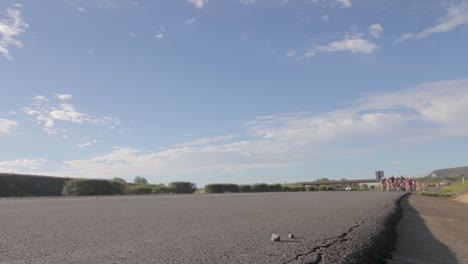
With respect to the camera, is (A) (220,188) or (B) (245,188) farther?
(B) (245,188)

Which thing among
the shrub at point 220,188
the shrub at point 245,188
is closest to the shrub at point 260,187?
the shrub at point 245,188

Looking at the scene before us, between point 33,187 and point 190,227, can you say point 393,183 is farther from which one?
point 190,227

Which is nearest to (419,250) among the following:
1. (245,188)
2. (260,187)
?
(245,188)

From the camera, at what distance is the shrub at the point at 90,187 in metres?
46.7

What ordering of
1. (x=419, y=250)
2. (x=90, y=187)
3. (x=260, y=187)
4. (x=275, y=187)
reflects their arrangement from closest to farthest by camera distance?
1. (x=419, y=250)
2. (x=90, y=187)
3. (x=260, y=187)
4. (x=275, y=187)

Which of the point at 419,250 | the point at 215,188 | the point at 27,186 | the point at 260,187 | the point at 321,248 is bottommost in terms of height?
the point at 419,250

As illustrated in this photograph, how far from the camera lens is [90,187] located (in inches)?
1895

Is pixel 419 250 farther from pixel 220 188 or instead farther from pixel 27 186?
pixel 220 188

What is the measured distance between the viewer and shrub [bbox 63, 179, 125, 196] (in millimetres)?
46719

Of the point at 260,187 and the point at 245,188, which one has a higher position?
the point at 260,187

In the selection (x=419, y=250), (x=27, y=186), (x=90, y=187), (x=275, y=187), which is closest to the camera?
(x=419, y=250)

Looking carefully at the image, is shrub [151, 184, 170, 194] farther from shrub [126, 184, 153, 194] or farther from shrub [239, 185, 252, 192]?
shrub [239, 185, 252, 192]

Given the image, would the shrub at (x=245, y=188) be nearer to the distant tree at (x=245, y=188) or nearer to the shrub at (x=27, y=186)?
the distant tree at (x=245, y=188)

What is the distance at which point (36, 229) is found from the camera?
29.6 feet
